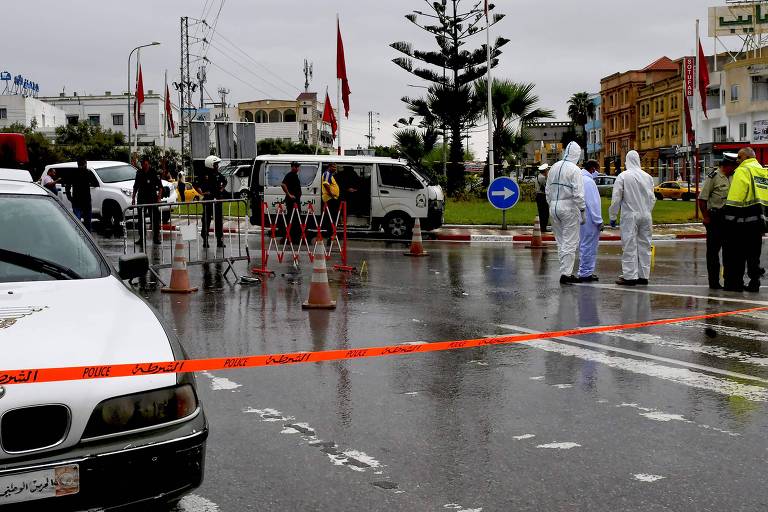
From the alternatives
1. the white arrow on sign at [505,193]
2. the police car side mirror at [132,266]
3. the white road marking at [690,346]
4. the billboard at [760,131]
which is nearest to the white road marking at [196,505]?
the police car side mirror at [132,266]

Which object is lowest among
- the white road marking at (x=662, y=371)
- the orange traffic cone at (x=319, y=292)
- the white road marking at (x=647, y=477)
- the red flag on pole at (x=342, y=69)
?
the white road marking at (x=647, y=477)

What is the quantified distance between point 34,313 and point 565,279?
10.2 m

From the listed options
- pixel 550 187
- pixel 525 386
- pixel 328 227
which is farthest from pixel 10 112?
pixel 525 386

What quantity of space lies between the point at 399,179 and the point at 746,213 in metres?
12.1

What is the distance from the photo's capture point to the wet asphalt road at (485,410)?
14.6 ft

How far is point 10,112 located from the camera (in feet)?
323

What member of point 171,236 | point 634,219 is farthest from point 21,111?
point 634,219

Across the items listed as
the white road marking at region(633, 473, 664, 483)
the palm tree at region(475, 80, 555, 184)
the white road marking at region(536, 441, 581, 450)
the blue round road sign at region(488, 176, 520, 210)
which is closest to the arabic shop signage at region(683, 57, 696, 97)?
the palm tree at region(475, 80, 555, 184)

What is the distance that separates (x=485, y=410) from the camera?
19.8 feet

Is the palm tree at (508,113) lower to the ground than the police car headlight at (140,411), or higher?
higher

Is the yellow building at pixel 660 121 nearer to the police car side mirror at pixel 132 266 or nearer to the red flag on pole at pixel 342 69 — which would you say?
the red flag on pole at pixel 342 69

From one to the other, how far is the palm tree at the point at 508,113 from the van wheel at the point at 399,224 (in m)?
15.7

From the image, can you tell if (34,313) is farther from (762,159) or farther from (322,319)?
(762,159)

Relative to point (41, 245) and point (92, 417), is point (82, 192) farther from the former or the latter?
point (92, 417)
